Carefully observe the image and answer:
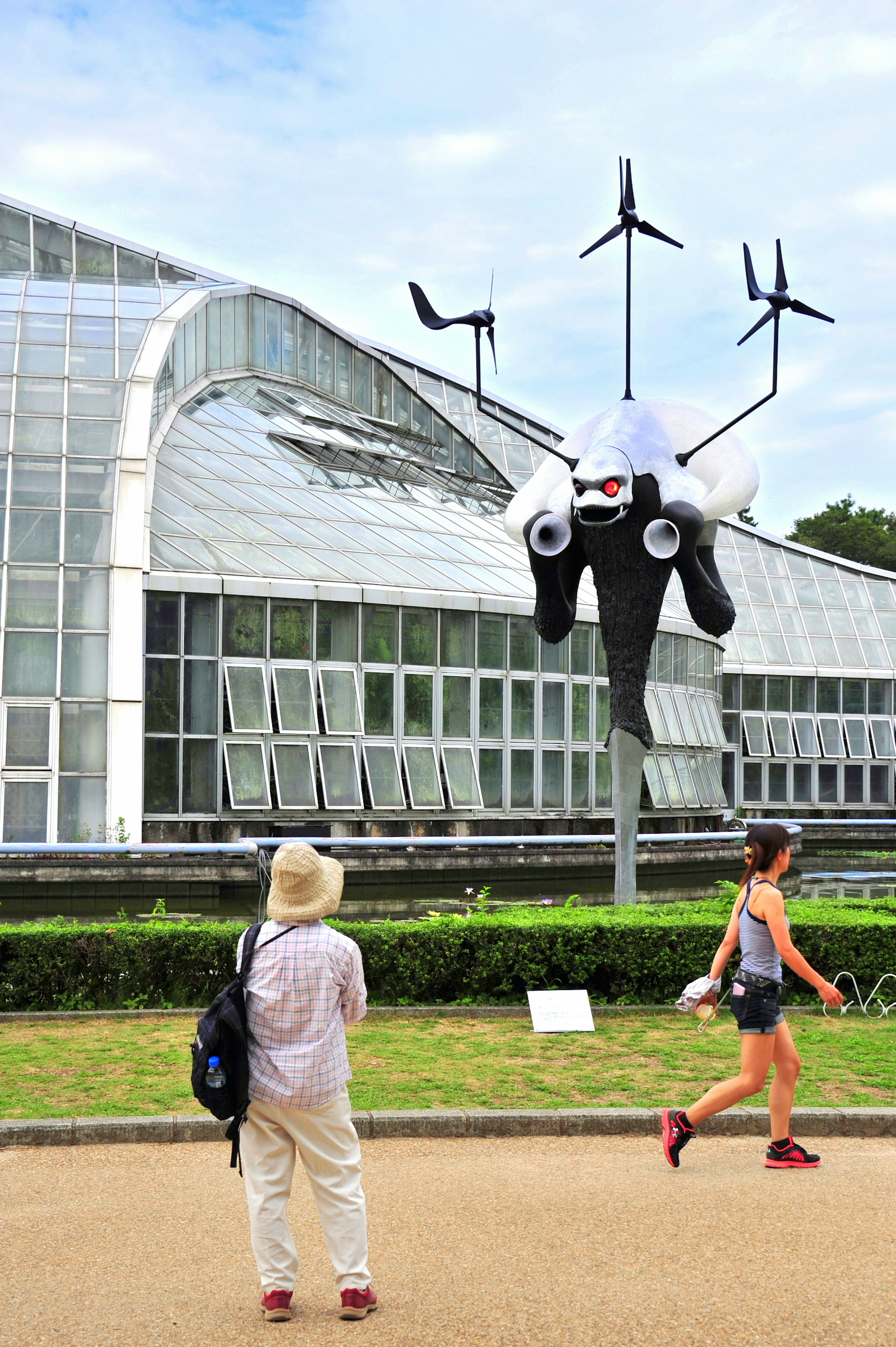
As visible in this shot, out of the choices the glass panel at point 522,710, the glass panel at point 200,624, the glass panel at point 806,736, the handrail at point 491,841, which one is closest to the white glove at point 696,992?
the handrail at point 491,841

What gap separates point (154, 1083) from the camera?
29.1 ft

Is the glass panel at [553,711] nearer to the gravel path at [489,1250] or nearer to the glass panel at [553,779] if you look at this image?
the glass panel at [553,779]

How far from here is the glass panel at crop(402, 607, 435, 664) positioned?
26.3 meters

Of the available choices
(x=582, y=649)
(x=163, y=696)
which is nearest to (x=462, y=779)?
(x=582, y=649)

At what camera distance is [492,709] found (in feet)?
89.2

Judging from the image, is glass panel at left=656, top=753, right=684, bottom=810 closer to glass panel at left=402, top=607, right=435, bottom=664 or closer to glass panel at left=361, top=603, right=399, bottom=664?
glass panel at left=402, top=607, right=435, bottom=664

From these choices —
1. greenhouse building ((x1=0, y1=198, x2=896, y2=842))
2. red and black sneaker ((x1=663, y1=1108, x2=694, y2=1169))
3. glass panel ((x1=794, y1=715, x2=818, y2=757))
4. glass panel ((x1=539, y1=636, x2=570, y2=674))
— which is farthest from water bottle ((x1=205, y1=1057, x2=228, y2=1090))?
glass panel ((x1=794, y1=715, x2=818, y2=757))

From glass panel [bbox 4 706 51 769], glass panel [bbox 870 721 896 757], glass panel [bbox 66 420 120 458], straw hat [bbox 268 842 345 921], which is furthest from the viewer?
glass panel [bbox 870 721 896 757]

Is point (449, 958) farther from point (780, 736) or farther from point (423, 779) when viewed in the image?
point (780, 736)

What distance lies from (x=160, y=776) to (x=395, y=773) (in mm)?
4431

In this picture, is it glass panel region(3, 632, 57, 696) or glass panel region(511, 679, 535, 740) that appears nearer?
glass panel region(3, 632, 57, 696)

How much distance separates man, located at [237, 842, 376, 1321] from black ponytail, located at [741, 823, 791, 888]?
281cm

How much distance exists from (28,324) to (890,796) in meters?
30.9

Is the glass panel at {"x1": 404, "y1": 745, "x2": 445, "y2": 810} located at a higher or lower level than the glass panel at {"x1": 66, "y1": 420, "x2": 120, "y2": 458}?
lower
